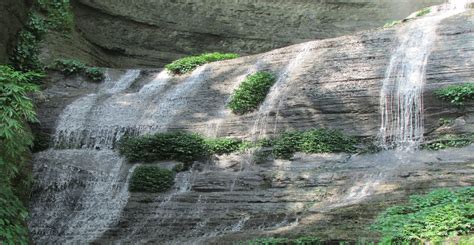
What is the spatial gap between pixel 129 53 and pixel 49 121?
10.1 meters

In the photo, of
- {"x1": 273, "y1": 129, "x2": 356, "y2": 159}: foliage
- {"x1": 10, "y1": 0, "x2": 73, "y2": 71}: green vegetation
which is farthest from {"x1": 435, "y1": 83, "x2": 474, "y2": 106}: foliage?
{"x1": 10, "y1": 0, "x2": 73, "y2": 71}: green vegetation

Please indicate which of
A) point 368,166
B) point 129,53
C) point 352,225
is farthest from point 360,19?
point 352,225

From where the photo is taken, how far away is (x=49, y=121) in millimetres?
15891

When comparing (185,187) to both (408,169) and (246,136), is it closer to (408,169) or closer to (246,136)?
(246,136)

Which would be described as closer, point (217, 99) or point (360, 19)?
point (217, 99)

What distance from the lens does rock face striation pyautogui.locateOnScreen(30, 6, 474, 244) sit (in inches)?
398

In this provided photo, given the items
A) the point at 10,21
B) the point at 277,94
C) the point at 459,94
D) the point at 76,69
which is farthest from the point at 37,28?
the point at 459,94

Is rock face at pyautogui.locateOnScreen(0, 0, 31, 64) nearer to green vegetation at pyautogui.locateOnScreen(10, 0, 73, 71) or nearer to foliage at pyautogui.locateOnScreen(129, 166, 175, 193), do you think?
green vegetation at pyautogui.locateOnScreen(10, 0, 73, 71)

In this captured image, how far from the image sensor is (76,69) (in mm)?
19547

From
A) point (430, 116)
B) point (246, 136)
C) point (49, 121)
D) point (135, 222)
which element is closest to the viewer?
point (135, 222)

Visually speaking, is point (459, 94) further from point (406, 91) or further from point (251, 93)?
point (251, 93)

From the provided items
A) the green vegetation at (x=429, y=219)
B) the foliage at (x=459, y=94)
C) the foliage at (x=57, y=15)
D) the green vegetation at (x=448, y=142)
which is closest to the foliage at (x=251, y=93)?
the green vegetation at (x=448, y=142)

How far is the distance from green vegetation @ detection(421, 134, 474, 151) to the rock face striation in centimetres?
24

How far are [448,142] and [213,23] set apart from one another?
1598 cm
